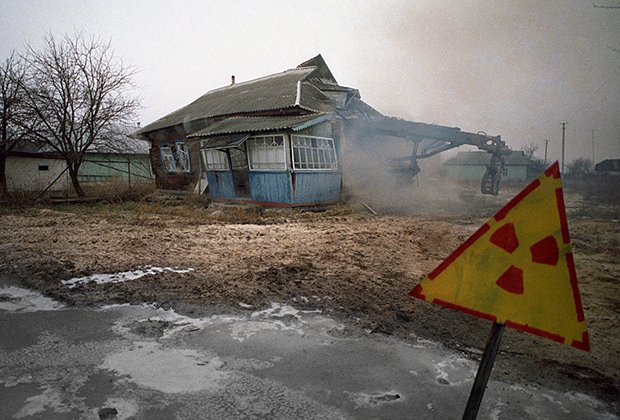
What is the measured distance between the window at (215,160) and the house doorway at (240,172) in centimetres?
38

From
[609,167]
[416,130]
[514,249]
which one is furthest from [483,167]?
[514,249]

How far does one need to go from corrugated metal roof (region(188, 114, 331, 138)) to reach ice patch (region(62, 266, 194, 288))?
23.9 ft

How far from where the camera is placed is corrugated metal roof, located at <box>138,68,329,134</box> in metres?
15.0

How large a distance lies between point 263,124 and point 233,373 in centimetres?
1105

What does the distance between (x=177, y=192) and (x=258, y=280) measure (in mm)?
15976

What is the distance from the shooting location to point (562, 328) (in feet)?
4.68

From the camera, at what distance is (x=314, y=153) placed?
1268 centimetres

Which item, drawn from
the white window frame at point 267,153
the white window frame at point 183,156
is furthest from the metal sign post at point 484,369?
the white window frame at point 183,156

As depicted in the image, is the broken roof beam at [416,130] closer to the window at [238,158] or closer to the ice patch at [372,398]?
the window at [238,158]

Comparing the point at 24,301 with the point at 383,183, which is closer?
the point at 24,301

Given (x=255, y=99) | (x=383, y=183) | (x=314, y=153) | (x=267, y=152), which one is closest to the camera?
(x=267, y=152)

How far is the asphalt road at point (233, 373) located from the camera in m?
2.15

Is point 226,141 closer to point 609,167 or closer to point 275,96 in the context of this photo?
point 275,96

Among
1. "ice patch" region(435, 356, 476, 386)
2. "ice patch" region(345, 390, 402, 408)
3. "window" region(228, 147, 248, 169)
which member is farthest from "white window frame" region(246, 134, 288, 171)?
"ice patch" region(345, 390, 402, 408)
